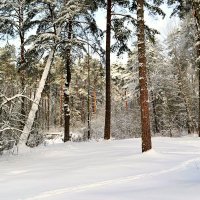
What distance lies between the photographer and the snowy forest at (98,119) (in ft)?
28.3

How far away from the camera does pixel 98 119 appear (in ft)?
153

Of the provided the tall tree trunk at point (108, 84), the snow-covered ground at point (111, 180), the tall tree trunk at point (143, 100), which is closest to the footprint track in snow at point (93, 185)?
the snow-covered ground at point (111, 180)

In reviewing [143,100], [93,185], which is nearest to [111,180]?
[93,185]

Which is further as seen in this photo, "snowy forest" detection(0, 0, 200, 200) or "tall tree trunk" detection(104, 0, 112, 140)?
"tall tree trunk" detection(104, 0, 112, 140)

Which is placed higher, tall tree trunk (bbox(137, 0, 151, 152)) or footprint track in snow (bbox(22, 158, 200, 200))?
tall tree trunk (bbox(137, 0, 151, 152))

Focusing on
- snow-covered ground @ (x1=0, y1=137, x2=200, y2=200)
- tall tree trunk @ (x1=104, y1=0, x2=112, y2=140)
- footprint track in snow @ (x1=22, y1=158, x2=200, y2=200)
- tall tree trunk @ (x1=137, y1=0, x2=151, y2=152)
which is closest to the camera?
snow-covered ground @ (x1=0, y1=137, x2=200, y2=200)

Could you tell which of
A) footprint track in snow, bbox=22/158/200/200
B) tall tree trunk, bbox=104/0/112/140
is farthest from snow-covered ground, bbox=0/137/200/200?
tall tree trunk, bbox=104/0/112/140

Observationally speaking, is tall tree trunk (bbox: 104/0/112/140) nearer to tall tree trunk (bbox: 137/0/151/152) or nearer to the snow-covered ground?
tall tree trunk (bbox: 137/0/151/152)

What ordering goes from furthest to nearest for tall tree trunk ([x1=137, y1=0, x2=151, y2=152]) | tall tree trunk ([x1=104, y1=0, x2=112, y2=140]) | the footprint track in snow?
tall tree trunk ([x1=104, y1=0, x2=112, y2=140]) → tall tree trunk ([x1=137, y1=0, x2=151, y2=152]) → the footprint track in snow

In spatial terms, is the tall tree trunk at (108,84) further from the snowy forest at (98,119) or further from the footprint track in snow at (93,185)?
the footprint track in snow at (93,185)

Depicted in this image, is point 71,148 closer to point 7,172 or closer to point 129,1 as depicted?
point 7,172

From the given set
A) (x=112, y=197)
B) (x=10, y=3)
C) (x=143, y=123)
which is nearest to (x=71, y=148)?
(x=143, y=123)

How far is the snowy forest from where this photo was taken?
28.3 feet

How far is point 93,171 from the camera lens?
34.2 feet
